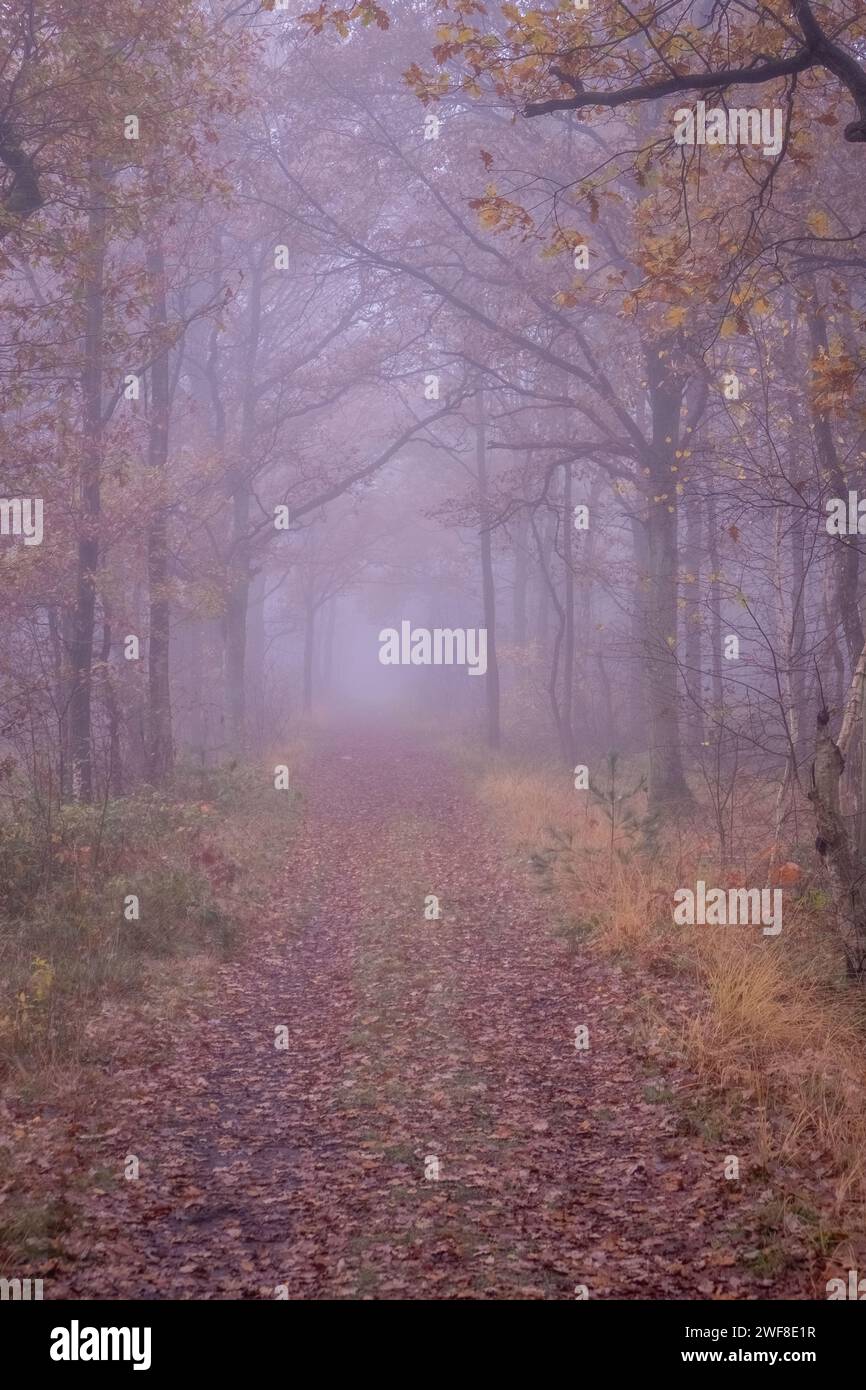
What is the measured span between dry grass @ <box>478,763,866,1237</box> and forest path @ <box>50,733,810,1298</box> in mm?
352

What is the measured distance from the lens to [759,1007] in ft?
20.8

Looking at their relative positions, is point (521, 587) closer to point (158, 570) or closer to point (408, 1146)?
point (158, 570)

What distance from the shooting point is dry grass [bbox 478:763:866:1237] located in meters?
5.02

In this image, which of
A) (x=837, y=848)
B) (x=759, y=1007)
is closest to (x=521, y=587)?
(x=837, y=848)

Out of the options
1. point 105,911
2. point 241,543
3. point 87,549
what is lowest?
point 105,911

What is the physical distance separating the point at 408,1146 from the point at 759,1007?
2453mm
